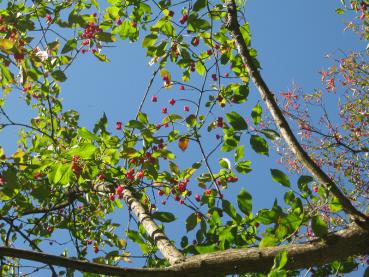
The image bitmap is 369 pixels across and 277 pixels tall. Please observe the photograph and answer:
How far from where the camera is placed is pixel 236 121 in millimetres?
1901

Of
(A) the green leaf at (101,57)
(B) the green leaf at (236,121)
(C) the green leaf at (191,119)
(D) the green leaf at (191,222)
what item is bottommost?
(D) the green leaf at (191,222)

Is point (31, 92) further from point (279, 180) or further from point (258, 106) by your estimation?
point (279, 180)

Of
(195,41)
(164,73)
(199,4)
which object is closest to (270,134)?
(199,4)

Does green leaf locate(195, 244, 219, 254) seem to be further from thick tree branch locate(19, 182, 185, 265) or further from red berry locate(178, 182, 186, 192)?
red berry locate(178, 182, 186, 192)

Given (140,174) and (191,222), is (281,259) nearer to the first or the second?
(191,222)

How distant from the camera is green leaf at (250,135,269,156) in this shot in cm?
201

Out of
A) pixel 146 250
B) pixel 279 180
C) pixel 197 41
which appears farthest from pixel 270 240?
pixel 197 41

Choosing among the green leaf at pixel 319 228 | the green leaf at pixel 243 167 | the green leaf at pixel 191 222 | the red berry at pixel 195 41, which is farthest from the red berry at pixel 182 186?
the green leaf at pixel 319 228

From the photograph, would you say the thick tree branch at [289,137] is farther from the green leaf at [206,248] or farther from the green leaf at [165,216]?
the green leaf at [165,216]

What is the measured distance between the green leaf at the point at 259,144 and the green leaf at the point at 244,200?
357mm

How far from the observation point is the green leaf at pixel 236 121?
1.89 metres

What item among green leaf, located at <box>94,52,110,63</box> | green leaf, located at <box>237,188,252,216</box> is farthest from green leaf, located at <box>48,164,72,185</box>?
green leaf, located at <box>94,52,110,63</box>

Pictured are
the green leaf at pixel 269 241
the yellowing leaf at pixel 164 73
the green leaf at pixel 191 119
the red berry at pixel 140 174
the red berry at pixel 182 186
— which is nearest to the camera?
the green leaf at pixel 269 241

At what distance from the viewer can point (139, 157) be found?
2.91 meters
